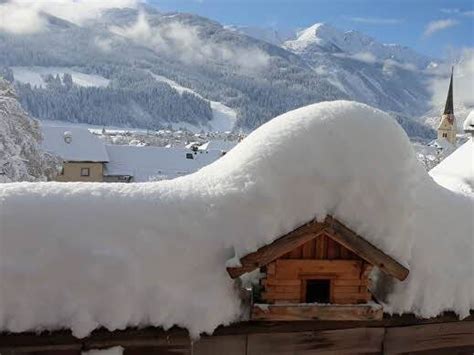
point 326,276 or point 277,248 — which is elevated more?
point 277,248

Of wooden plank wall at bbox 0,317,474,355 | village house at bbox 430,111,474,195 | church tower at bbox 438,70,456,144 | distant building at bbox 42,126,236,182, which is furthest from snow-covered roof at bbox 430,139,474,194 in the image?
church tower at bbox 438,70,456,144

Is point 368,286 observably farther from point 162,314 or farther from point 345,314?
point 162,314

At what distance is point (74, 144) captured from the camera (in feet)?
139

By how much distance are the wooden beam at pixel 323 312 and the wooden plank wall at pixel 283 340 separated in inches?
2.9

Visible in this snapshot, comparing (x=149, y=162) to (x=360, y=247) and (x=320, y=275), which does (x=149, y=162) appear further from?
(x=360, y=247)

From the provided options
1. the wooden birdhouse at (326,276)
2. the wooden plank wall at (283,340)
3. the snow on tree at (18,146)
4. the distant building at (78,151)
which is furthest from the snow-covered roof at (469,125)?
the distant building at (78,151)

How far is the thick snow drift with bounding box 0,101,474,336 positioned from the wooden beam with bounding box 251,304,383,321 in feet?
0.66

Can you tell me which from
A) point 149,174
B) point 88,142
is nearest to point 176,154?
point 149,174

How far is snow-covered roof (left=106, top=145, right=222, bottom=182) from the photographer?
43812 millimetres

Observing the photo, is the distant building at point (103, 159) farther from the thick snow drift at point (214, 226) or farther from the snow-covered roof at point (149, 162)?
the thick snow drift at point (214, 226)

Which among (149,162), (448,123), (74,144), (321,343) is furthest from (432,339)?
(448,123)

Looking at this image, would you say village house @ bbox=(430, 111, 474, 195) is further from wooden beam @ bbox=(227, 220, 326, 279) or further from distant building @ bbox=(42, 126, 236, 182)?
distant building @ bbox=(42, 126, 236, 182)

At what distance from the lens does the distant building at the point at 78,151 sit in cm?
4128

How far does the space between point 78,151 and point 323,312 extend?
40.7 meters
